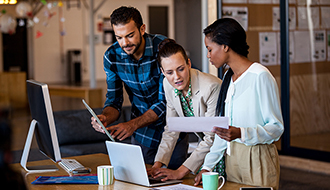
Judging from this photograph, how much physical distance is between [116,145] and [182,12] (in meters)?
6.14

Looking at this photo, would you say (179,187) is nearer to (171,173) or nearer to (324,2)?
(171,173)

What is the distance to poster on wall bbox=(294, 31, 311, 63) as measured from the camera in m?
4.96

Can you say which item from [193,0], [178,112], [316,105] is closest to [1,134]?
[178,112]

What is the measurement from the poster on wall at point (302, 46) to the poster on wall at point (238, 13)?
64 cm

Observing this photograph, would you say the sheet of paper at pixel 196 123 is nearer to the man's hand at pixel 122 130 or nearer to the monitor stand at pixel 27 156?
the man's hand at pixel 122 130

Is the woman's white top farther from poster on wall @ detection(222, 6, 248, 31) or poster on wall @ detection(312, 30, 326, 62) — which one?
poster on wall @ detection(222, 6, 248, 31)

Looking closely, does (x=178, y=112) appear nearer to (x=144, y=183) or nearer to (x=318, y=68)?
(x=144, y=183)

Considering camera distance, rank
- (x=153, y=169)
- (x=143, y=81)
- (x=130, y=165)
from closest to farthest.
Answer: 1. (x=130, y=165)
2. (x=153, y=169)
3. (x=143, y=81)

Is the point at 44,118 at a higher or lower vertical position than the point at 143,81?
lower

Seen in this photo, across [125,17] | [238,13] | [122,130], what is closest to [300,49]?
[238,13]

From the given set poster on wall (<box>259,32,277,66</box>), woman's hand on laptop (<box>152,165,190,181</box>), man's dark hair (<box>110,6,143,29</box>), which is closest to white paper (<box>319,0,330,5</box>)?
poster on wall (<box>259,32,277,66</box>)

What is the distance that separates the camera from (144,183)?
1.87 m

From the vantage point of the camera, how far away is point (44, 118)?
6.88ft

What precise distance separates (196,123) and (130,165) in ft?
1.39
